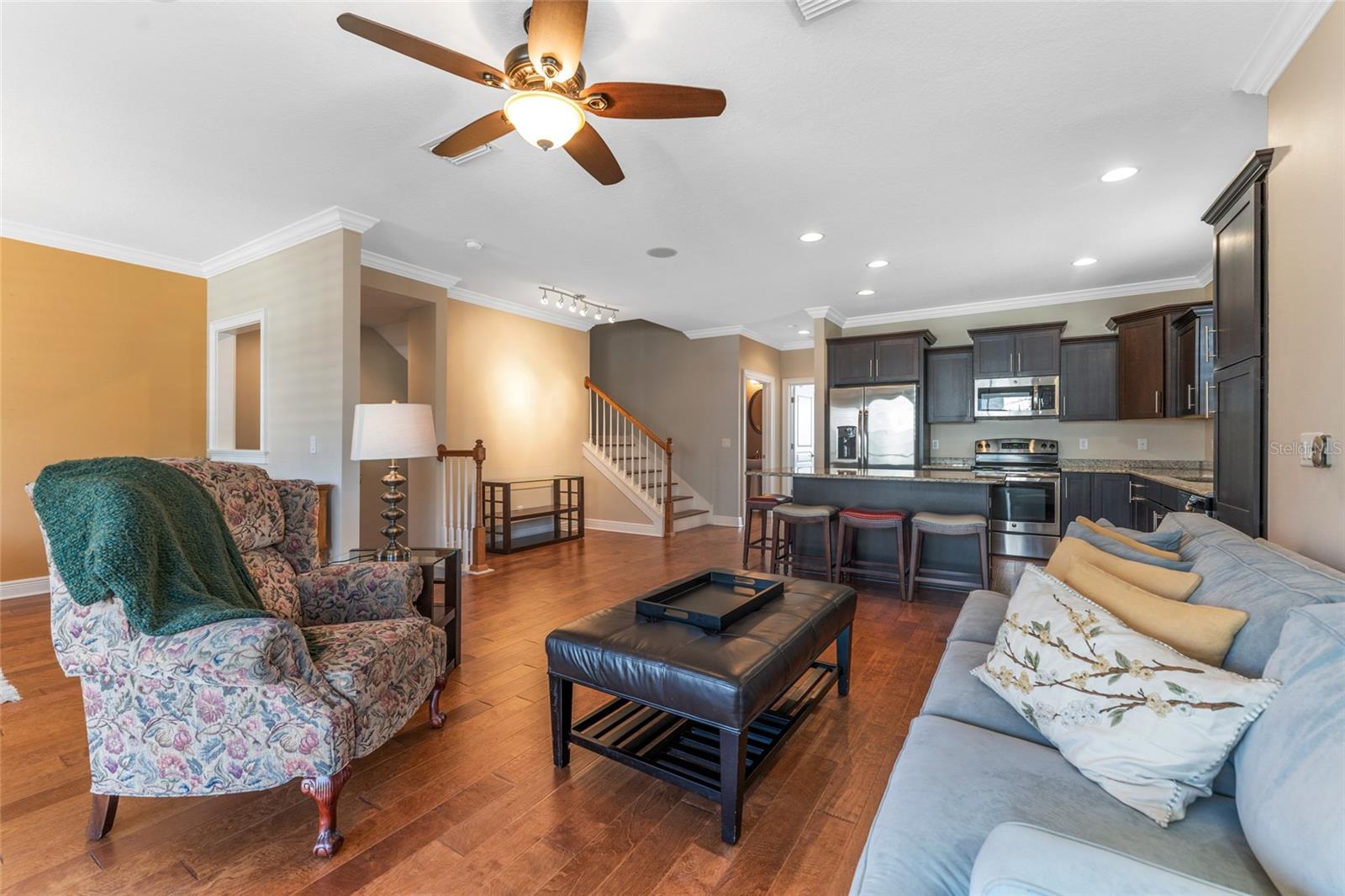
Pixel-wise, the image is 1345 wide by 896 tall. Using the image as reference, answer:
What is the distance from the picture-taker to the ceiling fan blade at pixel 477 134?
→ 219 cm

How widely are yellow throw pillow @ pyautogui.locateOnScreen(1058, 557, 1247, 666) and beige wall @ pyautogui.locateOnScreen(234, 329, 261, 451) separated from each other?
6.74m

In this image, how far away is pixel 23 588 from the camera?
4125 millimetres

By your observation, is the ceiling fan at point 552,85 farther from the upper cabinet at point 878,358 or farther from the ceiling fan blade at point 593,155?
the upper cabinet at point 878,358

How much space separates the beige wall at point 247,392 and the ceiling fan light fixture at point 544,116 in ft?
17.1

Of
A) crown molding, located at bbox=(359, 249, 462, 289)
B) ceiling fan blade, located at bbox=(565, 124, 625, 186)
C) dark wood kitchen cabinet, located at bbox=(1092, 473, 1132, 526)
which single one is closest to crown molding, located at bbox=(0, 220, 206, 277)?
crown molding, located at bbox=(359, 249, 462, 289)

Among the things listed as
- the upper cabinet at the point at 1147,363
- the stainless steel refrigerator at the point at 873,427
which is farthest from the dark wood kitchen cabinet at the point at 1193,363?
the stainless steel refrigerator at the point at 873,427

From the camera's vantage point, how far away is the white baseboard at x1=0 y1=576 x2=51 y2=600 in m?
4.05

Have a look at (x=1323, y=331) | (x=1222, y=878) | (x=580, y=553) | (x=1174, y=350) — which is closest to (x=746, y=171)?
(x=1323, y=331)

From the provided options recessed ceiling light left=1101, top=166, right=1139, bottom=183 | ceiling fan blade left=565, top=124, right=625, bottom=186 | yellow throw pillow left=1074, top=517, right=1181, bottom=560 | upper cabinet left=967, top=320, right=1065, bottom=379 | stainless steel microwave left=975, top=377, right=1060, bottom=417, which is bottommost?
yellow throw pillow left=1074, top=517, right=1181, bottom=560

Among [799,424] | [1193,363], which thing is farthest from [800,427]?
[1193,363]

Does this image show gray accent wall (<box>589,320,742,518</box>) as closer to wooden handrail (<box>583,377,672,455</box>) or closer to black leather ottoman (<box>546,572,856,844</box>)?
wooden handrail (<box>583,377,672,455</box>)

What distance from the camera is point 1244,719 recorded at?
1048 millimetres

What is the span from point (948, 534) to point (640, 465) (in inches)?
175

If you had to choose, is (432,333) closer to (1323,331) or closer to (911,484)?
(911,484)
